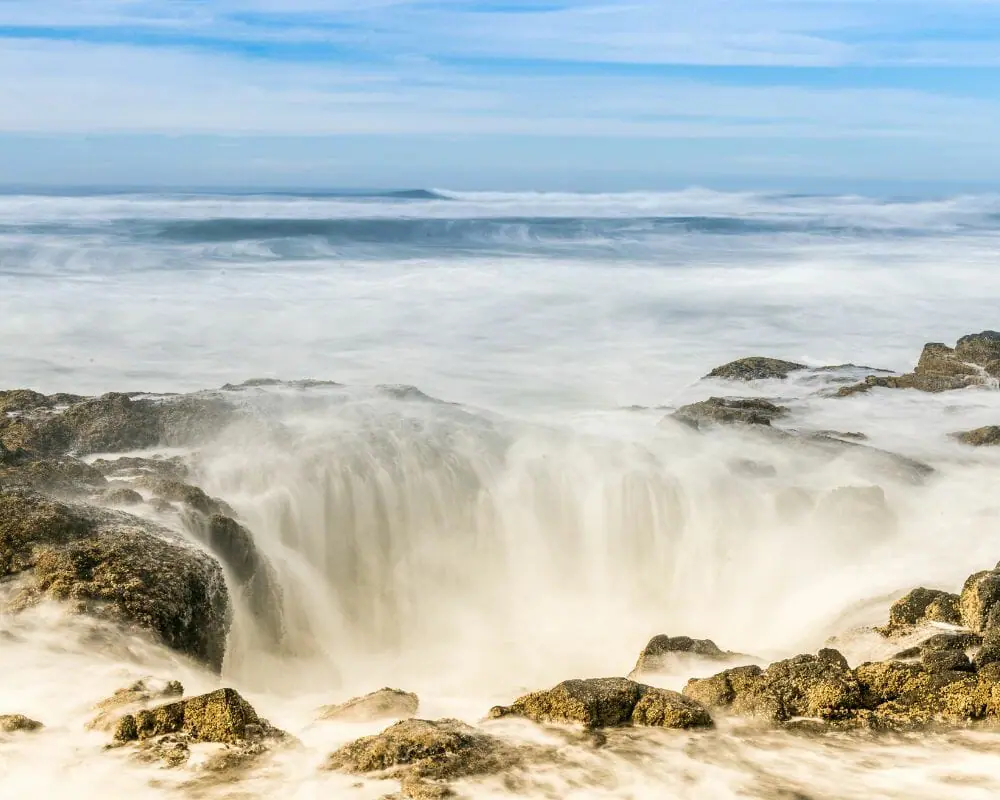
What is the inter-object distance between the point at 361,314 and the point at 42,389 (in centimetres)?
1131

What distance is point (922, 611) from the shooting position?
6926mm

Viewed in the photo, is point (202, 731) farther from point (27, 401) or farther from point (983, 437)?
point (983, 437)

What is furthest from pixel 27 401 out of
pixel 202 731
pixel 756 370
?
pixel 756 370

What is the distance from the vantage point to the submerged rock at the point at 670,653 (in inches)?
267

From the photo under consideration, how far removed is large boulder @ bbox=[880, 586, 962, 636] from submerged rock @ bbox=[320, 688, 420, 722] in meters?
3.27

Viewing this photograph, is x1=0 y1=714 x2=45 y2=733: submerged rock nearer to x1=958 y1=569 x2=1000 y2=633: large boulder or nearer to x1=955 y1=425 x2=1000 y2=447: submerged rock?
x1=958 y1=569 x2=1000 y2=633: large boulder

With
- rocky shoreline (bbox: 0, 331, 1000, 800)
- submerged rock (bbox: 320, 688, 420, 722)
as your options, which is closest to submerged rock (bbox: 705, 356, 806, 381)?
rocky shoreline (bbox: 0, 331, 1000, 800)

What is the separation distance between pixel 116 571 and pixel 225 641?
3.08 ft

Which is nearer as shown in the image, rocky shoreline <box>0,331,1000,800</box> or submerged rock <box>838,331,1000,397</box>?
rocky shoreline <box>0,331,1000,800</box>

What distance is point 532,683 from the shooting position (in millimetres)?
8289

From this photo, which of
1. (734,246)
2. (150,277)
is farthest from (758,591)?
(734,246)

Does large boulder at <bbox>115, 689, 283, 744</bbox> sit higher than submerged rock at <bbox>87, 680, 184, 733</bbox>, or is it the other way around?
large boulder at <bbox>115, 689, 283, 744</bbox>

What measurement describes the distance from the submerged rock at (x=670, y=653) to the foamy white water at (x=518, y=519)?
3.18ft

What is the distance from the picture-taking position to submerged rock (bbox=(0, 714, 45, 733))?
16.6 ft
